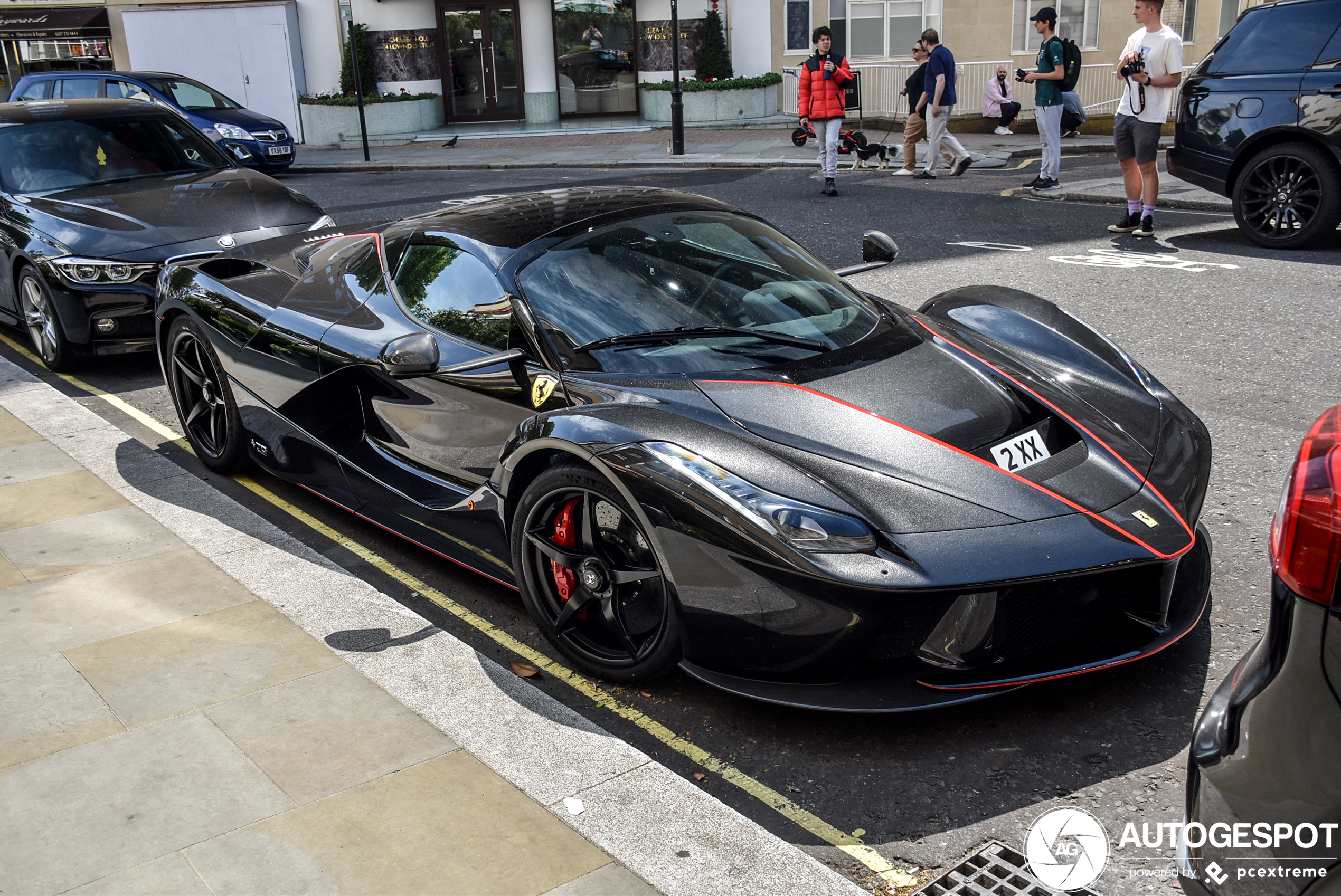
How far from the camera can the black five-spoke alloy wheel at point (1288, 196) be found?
9.09 m

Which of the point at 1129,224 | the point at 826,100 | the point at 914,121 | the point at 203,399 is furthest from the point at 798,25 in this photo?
the point at 203,399

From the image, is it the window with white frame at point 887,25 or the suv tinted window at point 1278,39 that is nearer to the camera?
the suv tinted window at point 1278,39

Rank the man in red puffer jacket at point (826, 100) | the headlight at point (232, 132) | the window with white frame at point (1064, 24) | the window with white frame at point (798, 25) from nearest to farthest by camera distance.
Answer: the man in red puffer jacket at point (826, 100) < the headlight at point (232, 132) < the window with white frame at point (1064, 24) < the window with white frame at point (798, 25)

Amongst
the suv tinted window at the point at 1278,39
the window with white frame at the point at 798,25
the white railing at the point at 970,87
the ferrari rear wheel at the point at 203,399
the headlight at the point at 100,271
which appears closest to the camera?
the ferrari rear wheel at the point at 203,399

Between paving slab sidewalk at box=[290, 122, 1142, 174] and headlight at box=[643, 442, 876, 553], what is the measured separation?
588 inches

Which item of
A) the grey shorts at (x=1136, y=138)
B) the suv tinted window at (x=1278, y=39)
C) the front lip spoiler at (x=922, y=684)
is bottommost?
the front lip spoiler at (x=922, y=684)

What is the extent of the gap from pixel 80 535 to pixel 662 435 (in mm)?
2887

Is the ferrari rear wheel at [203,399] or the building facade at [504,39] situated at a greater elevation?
the building facade at [504,39]

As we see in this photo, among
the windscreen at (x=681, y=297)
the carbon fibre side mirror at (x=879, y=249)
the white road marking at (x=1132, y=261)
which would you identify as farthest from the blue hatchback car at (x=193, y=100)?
the windscreen at (x=681, y=297)

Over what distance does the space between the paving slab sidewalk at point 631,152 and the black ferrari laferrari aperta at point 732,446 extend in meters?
13.7

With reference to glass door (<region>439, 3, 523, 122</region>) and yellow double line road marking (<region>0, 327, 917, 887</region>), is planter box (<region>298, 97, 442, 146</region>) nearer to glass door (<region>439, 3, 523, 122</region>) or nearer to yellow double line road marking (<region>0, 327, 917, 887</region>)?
glass door (<region>439, 3, 523, 122</region>)

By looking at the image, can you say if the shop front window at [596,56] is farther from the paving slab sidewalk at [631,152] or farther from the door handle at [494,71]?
the paving slab sidewalk at [631,152]

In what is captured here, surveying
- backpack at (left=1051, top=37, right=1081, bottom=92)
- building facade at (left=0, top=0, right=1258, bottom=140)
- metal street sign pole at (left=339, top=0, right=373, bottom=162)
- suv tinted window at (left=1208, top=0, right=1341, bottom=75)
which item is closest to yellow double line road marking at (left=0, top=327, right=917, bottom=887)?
suv tinted window at (left=1208, top=0, right=1341, bottom=75)

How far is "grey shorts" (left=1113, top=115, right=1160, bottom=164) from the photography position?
389 inches
